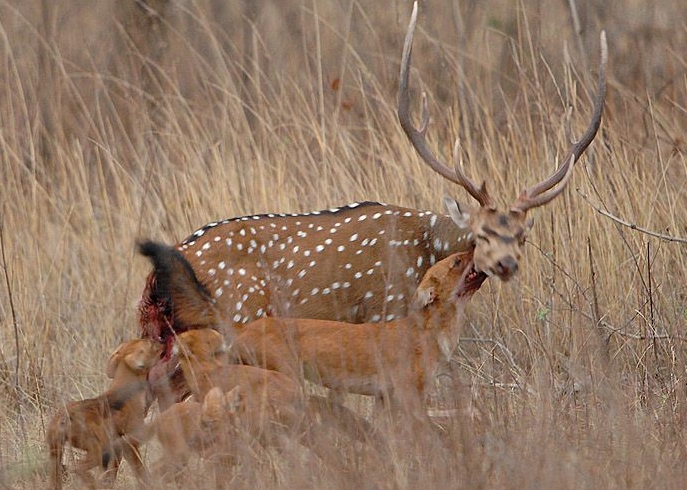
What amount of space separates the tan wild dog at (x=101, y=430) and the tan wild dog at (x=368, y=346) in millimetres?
436

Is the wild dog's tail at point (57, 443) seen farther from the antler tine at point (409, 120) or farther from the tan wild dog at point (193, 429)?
the antler tine at point (409, 120)

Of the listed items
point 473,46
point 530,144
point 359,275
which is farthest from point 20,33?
point 359,275

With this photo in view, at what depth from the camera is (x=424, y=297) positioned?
528 cm

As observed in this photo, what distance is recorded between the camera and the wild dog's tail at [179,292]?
529cm

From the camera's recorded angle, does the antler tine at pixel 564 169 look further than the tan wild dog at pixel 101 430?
Yes

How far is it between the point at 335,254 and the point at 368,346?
934mm

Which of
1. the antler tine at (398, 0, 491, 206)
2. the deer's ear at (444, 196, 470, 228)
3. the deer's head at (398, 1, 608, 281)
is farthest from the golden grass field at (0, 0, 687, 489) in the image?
the antler tine at (398, 0, 491, 206)

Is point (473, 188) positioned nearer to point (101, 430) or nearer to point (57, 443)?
point (101, 430)

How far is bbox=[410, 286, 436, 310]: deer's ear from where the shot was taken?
528 cm

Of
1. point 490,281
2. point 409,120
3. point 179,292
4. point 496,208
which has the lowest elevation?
point 490,281

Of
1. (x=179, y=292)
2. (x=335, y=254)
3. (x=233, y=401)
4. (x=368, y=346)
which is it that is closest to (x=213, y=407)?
(x=233, y=401)

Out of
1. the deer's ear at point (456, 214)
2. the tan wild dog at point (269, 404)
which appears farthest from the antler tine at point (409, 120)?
the tan wild dog at point (269, 404)

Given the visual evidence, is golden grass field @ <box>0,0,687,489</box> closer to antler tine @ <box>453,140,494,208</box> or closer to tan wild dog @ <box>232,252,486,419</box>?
tan wild dog @ <box>232,252,486,419</box>

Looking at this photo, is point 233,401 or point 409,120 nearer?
point 233,401
